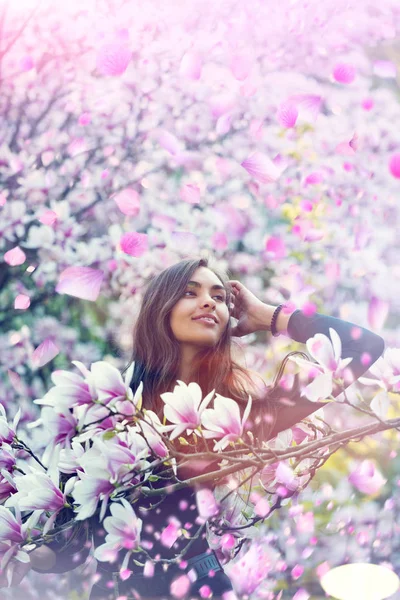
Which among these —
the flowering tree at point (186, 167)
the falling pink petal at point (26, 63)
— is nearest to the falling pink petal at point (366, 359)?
the flowering tree at point (186, 167)

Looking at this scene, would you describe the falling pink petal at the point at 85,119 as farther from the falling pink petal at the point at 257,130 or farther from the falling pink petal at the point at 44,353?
the falling pink petal at the point at 44,353

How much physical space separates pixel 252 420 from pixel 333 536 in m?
0.21

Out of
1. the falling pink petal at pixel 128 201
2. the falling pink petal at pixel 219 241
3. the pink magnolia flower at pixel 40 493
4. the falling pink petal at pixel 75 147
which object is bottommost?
the pink magnolia flower at pixel 40 493

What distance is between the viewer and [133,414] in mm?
671

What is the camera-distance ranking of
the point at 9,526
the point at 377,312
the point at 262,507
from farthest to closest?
the point at 377,312, the point at 262,507, the point at 9,526

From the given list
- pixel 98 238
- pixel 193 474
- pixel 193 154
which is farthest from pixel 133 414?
pixel 193 154

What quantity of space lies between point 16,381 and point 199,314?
342 mm

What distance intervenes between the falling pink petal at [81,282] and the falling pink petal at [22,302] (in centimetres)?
5

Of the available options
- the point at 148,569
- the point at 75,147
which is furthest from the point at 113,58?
the point at 148,569

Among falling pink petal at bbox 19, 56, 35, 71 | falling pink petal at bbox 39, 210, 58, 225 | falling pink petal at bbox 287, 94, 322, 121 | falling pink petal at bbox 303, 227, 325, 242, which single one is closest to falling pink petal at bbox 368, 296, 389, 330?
falling pink petal at bbox 303, 227, 325, 242

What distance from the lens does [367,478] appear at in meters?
0.91

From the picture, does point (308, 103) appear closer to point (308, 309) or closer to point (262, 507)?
point (308, 309)

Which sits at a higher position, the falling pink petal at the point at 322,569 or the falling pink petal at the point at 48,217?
the falling pink petal at the point at 48,217

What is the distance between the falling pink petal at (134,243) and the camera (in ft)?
3.52
